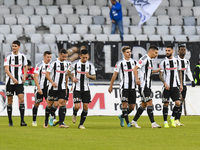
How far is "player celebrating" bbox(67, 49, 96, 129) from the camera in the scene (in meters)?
10.2

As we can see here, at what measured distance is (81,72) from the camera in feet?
34.2

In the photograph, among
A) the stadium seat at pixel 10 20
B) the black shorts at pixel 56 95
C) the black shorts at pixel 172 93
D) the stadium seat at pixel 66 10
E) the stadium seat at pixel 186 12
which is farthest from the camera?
the stadium seat at pixel 186 12

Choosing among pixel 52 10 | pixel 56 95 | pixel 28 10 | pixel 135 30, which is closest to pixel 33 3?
pixel 28 10

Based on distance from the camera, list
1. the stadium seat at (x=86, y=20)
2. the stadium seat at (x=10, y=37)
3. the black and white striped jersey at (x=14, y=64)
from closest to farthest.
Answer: the black and white striped jersey at (x=14, y=64), the stadium seat at (x=10, y=37), the stadium seat at (x=86, y=20)

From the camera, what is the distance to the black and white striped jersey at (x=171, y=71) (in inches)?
429

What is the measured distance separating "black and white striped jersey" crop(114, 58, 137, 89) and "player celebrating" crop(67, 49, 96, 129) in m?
0.82

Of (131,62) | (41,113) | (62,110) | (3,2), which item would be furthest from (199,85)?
(3,2)

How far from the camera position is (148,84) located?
10273 millimetres

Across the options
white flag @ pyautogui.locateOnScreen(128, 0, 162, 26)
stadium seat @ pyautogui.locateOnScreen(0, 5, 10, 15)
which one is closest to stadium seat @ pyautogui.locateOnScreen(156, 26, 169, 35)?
white flag @ pyautogui.locateOnScreen(128, 0, 162, 26)

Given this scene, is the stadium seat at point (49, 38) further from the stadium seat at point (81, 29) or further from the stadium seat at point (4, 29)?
the stadium seat at point (4, 29)

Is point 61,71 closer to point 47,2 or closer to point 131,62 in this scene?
point 131,62

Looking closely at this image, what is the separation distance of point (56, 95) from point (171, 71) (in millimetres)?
2904

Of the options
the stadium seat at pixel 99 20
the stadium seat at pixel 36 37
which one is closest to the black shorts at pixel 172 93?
the stadium seat at pixel 36 37

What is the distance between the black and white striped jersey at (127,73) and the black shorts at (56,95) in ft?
4.68
